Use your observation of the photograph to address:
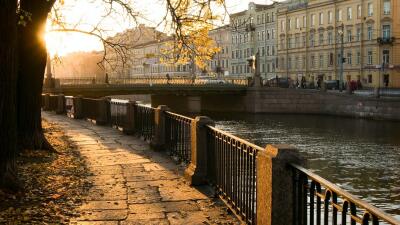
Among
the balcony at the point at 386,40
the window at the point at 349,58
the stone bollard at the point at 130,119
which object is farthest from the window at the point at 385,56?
the stone bollard at the point at 130,119

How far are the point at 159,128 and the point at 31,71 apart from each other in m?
3.14

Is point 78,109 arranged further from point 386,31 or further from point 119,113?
point 386,31

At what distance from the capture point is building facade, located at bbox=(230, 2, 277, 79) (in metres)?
94.1

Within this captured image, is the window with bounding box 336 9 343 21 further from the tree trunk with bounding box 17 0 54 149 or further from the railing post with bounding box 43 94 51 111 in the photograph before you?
the tree trunk with bounding box 17 0 54 149

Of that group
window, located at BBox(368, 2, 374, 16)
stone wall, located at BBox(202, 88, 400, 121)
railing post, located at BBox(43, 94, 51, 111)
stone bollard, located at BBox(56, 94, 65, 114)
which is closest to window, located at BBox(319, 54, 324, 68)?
window, located at BBox(368, 2, 374, 16)

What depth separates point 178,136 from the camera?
10961 millimetres

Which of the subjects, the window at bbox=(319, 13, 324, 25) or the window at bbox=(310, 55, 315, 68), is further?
the window at bbox=(310, 55, 315, 68)

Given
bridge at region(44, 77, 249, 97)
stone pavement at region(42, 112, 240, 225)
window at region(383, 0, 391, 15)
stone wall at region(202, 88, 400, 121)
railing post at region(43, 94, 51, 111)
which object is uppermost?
window at region(383, 0, 391, 15)

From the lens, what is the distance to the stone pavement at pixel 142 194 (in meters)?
6.50

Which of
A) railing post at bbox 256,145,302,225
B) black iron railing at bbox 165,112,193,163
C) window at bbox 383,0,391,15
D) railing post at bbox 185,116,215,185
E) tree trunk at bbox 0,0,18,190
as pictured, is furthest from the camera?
window at bbox 383,0,391,15

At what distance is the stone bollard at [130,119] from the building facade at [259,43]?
74.1m

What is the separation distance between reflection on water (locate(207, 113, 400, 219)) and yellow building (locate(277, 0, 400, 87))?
23328mm

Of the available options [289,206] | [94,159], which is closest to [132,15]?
[94,159]

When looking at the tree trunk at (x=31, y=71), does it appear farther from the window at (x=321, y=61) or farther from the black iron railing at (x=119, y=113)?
the window at (x=321, y=61)
